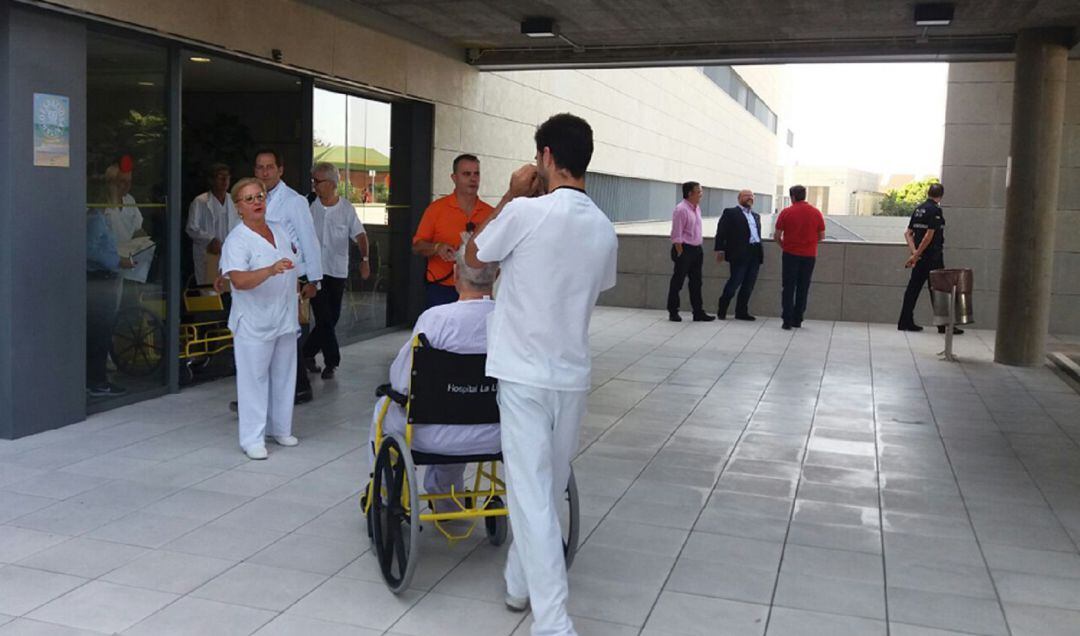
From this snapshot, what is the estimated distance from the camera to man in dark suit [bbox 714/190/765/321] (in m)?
13.5

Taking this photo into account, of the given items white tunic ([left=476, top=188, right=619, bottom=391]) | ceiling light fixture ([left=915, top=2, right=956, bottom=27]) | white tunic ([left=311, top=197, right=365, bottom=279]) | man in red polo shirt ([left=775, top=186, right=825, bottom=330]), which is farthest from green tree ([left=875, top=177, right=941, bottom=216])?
white tunic ([left=476, top=188, right=619, bottom=391])

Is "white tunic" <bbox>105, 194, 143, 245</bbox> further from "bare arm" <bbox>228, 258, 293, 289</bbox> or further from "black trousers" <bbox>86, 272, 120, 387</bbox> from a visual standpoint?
"bare arm" <bbox>228, 258, 293, 289</bbox>

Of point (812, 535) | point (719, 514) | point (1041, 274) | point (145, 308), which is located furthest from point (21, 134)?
point (1041, 274)

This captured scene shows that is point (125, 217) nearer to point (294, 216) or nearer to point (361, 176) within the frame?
point (294, 216)

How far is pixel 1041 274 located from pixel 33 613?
374 inches

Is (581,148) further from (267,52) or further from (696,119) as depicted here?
(696,119)

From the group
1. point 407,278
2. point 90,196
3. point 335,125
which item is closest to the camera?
point 90,196

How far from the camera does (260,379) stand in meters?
5.97

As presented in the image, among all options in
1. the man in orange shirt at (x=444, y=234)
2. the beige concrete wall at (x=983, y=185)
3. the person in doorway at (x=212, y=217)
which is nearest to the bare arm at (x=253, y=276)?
the man in orange shirt at (x=444, y=234)

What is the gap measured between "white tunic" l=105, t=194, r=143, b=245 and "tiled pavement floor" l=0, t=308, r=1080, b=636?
1176 millimetres

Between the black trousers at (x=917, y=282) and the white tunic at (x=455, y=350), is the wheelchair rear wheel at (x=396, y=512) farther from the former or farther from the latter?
the black trousers at (x=917, y=282)

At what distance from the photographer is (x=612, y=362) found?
396 inches

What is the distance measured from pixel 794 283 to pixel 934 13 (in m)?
4.43

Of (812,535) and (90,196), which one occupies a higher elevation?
(90,196)
